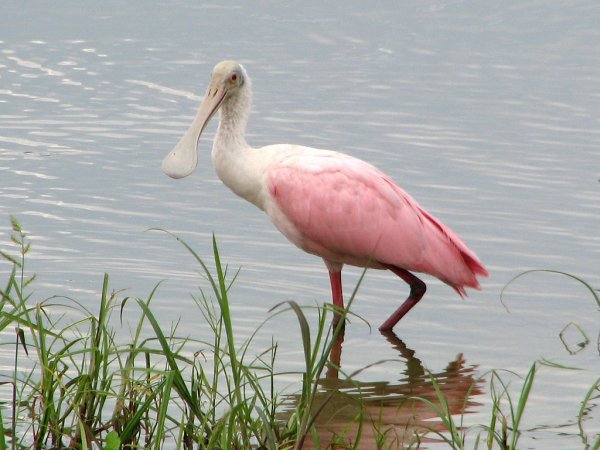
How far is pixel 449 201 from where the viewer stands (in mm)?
10969

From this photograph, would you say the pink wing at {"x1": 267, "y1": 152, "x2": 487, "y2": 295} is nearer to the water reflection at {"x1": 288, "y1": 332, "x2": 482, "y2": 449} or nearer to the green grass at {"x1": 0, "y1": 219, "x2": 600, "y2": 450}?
the water reflection at {"x1": 288, "y1": 332, "x2": 482, "y2": 449}

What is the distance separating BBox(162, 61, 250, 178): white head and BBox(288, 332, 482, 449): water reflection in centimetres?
146

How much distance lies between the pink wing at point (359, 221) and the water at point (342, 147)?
377 mm

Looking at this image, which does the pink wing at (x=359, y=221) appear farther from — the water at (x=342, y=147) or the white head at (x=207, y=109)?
the white head at (x=207, y=109)

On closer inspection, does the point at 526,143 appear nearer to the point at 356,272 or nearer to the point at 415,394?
the point at 356,272

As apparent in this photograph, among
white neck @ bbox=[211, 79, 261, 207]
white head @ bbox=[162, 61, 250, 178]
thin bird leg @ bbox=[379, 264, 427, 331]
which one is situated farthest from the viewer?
white head @ bbox=[162, 61, 250, 178]

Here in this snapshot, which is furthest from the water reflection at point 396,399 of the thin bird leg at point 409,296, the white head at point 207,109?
the white head at point 207,109

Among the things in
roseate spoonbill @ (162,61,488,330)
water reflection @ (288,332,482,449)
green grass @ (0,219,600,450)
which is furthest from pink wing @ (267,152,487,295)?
green grass @ (0,219,600,450)

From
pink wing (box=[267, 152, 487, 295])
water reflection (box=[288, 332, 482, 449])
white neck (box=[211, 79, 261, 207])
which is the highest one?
white neck (box=[211, 79, 261, 207])

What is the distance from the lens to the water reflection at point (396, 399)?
255 inches

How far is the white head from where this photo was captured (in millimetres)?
8828

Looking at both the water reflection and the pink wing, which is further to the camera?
the pink wing

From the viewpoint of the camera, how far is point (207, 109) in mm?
8859

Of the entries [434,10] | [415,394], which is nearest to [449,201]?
[415,394]
